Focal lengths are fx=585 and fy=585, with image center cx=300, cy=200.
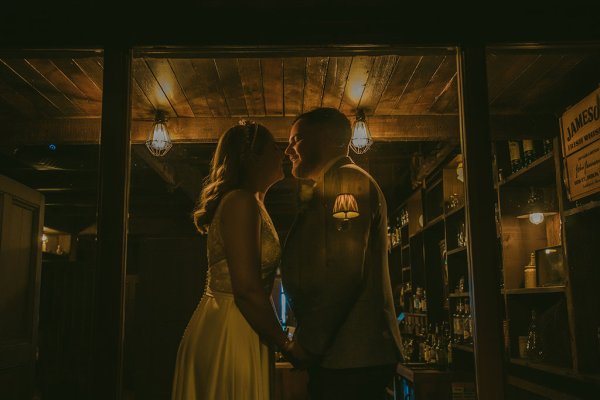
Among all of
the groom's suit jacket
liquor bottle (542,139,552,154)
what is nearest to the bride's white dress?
the groom's suit jacket

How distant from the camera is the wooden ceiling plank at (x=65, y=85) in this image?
3.49 m

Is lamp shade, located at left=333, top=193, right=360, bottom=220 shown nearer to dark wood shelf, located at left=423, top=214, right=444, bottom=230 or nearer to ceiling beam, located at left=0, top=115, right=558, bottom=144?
ceiling beam, located at left=0, top=115, right=558, bottom=144

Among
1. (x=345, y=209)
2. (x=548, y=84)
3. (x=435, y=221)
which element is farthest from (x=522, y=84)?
(x=435, y=221)

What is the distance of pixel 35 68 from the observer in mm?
3535

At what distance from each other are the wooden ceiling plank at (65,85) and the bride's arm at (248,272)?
161 cm

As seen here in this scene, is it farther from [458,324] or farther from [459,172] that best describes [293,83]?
[458,324]

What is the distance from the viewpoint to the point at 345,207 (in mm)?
2391

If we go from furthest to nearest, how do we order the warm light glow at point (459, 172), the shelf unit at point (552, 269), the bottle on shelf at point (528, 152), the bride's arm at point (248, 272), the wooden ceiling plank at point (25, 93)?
the warm light glow at point (459, 172) < the bottle on shelf at point (528, 152) < the shelf unit at point (552, 269) < the wooden ceiling plank at point (25, 93) < the bride's arm at point (248, 272)

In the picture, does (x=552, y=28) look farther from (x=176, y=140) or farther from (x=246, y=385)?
(x=176, y=140)

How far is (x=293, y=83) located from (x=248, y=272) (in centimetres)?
198

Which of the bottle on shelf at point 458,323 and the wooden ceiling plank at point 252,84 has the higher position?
the wooden ceiling plank at point 252,84

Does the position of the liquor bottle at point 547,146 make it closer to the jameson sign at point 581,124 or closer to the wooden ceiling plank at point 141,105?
the jameson sign at point 581,124

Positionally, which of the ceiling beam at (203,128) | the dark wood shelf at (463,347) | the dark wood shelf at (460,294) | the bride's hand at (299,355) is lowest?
the dark wood shelf at (463,347)

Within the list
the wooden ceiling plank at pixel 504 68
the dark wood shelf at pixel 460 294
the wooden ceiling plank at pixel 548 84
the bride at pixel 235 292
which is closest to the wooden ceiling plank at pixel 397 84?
the wooden ceiling plank at pixel 504 68
